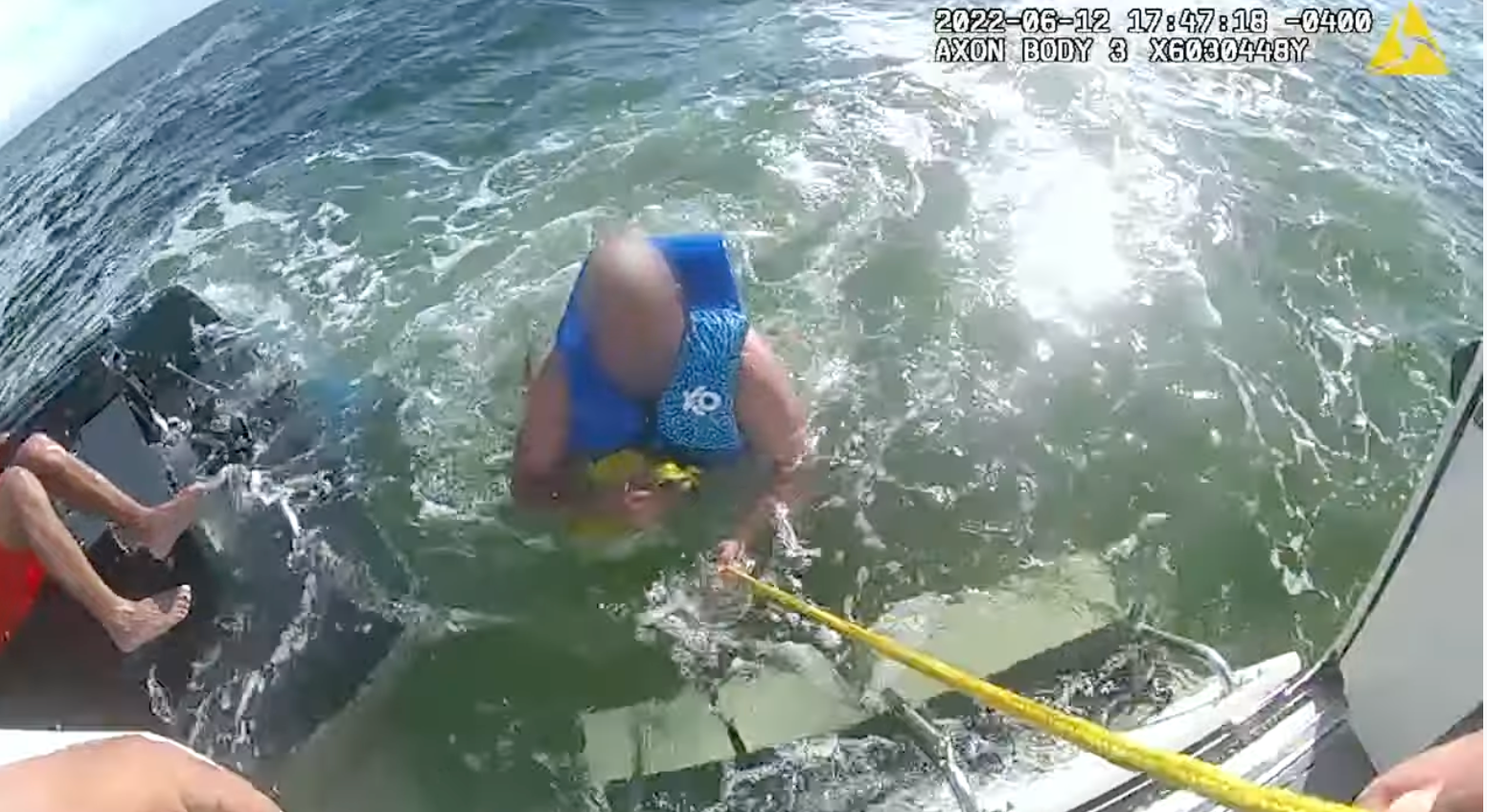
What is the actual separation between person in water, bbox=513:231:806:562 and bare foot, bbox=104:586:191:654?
0.90 meters

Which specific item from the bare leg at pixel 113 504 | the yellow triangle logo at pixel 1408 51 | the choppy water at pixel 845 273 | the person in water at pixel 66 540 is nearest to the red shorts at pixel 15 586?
the person in water at pixel 66 540

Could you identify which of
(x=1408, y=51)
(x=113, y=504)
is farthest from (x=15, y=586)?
(x=1408, y=51)

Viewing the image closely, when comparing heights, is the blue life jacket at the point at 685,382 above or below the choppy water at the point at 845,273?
above

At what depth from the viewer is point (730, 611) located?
10.6ft

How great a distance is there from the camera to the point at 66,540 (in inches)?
124

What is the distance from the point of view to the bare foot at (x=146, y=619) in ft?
10.2

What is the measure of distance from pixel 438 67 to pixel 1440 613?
5166 millimetres

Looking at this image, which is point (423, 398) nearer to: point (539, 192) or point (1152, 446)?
point (539, 192)

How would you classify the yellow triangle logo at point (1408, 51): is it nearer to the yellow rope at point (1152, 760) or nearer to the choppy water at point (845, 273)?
the choppy water at point (845, 273)

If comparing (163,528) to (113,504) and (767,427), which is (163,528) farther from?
(767,427)

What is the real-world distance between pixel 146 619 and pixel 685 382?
1.47 meters

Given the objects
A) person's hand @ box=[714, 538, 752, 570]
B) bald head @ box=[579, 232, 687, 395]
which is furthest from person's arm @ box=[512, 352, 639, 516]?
person's hand @ box=[714, 538, 752, 570]

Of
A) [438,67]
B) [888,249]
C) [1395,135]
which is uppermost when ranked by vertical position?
→ [438,67]

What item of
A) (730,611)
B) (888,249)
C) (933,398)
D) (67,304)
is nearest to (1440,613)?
(730,611)
